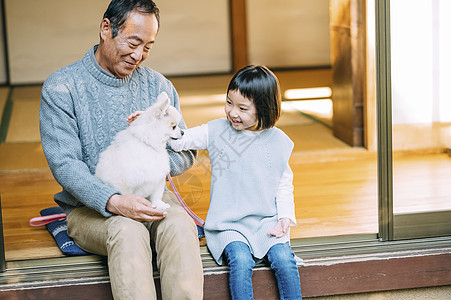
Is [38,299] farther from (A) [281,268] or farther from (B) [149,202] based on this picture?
(A) [281,268]

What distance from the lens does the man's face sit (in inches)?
79.2

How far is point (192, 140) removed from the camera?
84.5 inches

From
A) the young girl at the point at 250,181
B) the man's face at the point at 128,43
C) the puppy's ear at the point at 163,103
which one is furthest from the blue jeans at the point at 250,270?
the man's face at the point at 128,43

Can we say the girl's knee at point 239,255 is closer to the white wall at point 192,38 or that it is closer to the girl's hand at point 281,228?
the girl's hand at point 281,228

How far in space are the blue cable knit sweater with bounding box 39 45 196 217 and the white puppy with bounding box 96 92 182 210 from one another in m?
0.05

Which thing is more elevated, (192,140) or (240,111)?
(240,111)

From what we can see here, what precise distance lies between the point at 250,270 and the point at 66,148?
78cm

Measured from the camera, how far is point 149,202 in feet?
6.37

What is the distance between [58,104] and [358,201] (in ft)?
5.43

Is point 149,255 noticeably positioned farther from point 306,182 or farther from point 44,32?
point 44,32

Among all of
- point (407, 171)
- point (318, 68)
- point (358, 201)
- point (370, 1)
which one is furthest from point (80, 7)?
point (407, 171)

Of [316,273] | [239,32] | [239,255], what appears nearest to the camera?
[239,255]

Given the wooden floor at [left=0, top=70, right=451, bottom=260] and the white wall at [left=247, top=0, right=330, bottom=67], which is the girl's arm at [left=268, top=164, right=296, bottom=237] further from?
the white wall at [left=247, top=0, right=330, bottom=67]

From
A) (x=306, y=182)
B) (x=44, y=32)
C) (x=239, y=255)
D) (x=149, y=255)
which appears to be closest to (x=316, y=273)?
(x=239, y=255)
